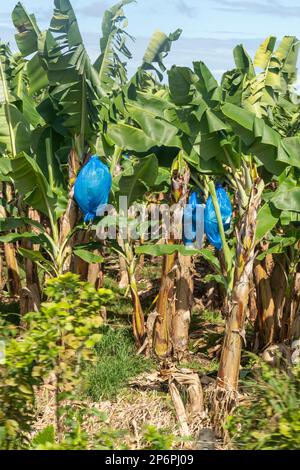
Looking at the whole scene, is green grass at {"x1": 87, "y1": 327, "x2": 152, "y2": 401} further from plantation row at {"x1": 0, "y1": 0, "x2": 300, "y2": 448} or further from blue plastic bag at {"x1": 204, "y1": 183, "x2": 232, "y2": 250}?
blue plastic bag at {"x1": 204, "y1": 183, "x2": 232, "y2": 250}

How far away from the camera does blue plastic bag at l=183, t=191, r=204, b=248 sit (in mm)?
8875

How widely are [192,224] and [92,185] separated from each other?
133 cm

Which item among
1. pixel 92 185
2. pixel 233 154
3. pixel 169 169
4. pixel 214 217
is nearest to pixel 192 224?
pixel 214 217

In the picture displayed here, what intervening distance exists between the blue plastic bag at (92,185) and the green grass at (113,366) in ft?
5.49

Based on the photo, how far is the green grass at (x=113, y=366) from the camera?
8051mm

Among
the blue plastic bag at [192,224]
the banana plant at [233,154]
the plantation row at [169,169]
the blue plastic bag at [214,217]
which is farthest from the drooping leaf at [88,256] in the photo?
the banana plant at [233,154]

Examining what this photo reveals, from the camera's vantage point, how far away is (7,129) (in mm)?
9094

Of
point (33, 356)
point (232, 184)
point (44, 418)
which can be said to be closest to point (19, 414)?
point (33, 356)

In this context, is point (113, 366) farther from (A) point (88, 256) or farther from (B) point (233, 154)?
(B) point (233, 154)

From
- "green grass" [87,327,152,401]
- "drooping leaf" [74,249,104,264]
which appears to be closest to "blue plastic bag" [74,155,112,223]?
"drooping leaf" [74,249,104,264]

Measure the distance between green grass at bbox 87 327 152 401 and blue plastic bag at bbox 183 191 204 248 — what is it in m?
1.43
